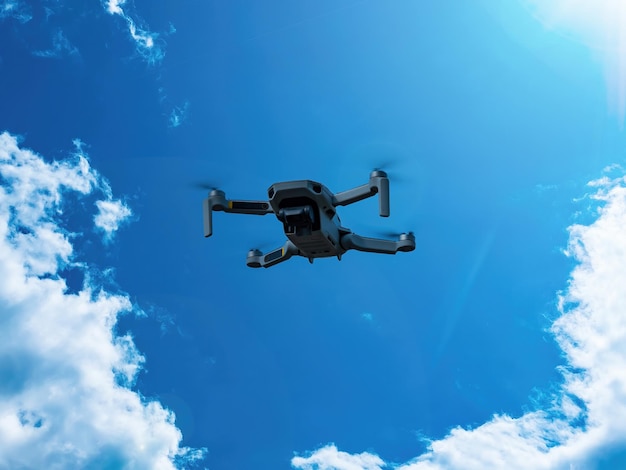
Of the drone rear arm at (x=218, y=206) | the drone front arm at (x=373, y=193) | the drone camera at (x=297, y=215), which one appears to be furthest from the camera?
the drone rear arm at (x=218, y=206)

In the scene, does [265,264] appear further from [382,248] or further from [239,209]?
[382,248]

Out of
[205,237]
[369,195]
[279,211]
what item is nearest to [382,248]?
[369,195]

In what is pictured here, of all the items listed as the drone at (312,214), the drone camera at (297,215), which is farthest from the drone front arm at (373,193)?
the drone camera at (297,215)

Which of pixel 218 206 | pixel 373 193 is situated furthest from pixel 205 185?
pixel 373 193

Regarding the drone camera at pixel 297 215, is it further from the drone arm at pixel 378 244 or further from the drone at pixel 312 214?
the drone arm at pixel 378 244

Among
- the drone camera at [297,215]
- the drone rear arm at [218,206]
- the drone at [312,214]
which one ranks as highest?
the drone rear arm at [218,206]

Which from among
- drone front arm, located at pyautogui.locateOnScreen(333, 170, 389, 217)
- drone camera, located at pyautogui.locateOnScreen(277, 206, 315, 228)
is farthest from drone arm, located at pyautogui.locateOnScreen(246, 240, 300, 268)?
drone front arm, located at pyautogui.locateOnScreen(333, 170, 389, 217)

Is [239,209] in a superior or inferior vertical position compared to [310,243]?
superior

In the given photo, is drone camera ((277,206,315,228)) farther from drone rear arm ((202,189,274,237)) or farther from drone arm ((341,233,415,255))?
drone rear arm ((202,189,274,237))

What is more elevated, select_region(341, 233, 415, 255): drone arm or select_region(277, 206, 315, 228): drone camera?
select_region(341, 233, 415, 255): drone arm
